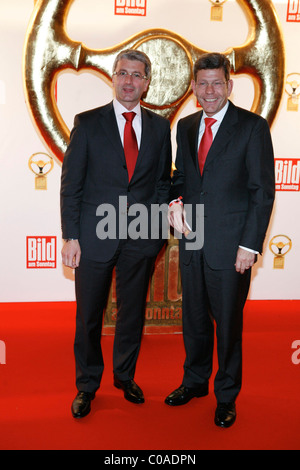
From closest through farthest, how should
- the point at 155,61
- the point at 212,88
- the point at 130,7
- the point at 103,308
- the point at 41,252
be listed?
1. the point at 212,88
2. the point at 103,308
3. the point at 155,61
4. the point at 130,7
5. the point at 41,252

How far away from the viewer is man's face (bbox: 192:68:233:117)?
1.90 m

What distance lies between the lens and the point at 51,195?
333 centimetres

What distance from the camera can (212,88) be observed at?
190 centimetres

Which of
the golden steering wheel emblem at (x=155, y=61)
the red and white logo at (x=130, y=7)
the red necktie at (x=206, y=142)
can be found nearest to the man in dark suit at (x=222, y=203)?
the red necktie at (x=206, y=142)

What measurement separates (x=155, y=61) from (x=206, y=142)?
3.38 feet

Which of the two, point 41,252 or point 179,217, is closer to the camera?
point 179,217

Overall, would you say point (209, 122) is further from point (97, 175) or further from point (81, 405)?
point (81, 405)

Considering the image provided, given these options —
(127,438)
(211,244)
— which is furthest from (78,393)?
(211,244)

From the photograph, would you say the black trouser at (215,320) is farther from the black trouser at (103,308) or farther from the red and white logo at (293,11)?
the red and white logo at (293,11)

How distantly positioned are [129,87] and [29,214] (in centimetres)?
160

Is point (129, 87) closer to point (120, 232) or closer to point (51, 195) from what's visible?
point (120, 232)

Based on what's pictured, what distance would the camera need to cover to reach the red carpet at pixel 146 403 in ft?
6.25

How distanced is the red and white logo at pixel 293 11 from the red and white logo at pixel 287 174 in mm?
895

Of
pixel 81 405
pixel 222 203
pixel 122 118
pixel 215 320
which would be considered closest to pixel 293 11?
pixel 122 118
